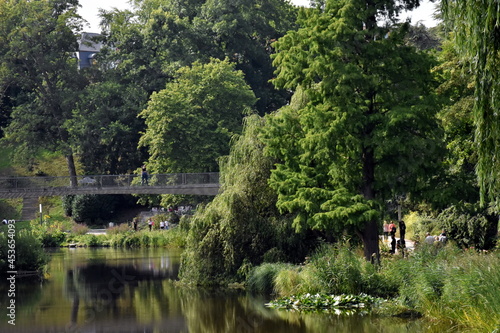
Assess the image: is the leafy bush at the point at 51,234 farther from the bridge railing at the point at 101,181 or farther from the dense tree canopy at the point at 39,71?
the dense tree canopy at the point at 39,71

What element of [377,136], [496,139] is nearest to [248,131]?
[377,136]

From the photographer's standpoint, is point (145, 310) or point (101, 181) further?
point (101, 181)

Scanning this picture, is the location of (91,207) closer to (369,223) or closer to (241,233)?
(241,233)

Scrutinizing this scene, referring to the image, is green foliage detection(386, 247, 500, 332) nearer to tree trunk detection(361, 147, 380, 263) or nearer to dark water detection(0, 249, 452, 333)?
dark water detection(0, 249, 452, 333)

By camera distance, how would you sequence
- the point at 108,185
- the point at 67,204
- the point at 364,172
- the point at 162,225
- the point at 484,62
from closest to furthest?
the point at 484,62 → the point at 364,172 → the point at 108,185 → the point at 162,225 → the point at 67,204

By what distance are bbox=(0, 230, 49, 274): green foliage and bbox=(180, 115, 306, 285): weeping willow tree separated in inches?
288

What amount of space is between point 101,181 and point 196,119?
26.3ft

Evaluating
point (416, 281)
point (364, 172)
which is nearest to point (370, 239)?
point (364, 172)

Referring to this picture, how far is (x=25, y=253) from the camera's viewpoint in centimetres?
3206

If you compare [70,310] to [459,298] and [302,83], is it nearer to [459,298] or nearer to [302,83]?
[302,83]

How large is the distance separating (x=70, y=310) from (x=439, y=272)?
458 inches

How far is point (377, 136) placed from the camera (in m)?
24.1

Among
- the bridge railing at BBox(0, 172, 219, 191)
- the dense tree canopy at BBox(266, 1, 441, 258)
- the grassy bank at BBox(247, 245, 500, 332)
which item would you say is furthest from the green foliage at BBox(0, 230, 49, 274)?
the dense tree canopy at BBox(266, 1, 441, 258)

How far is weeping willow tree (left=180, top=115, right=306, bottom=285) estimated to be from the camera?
2716 cm
